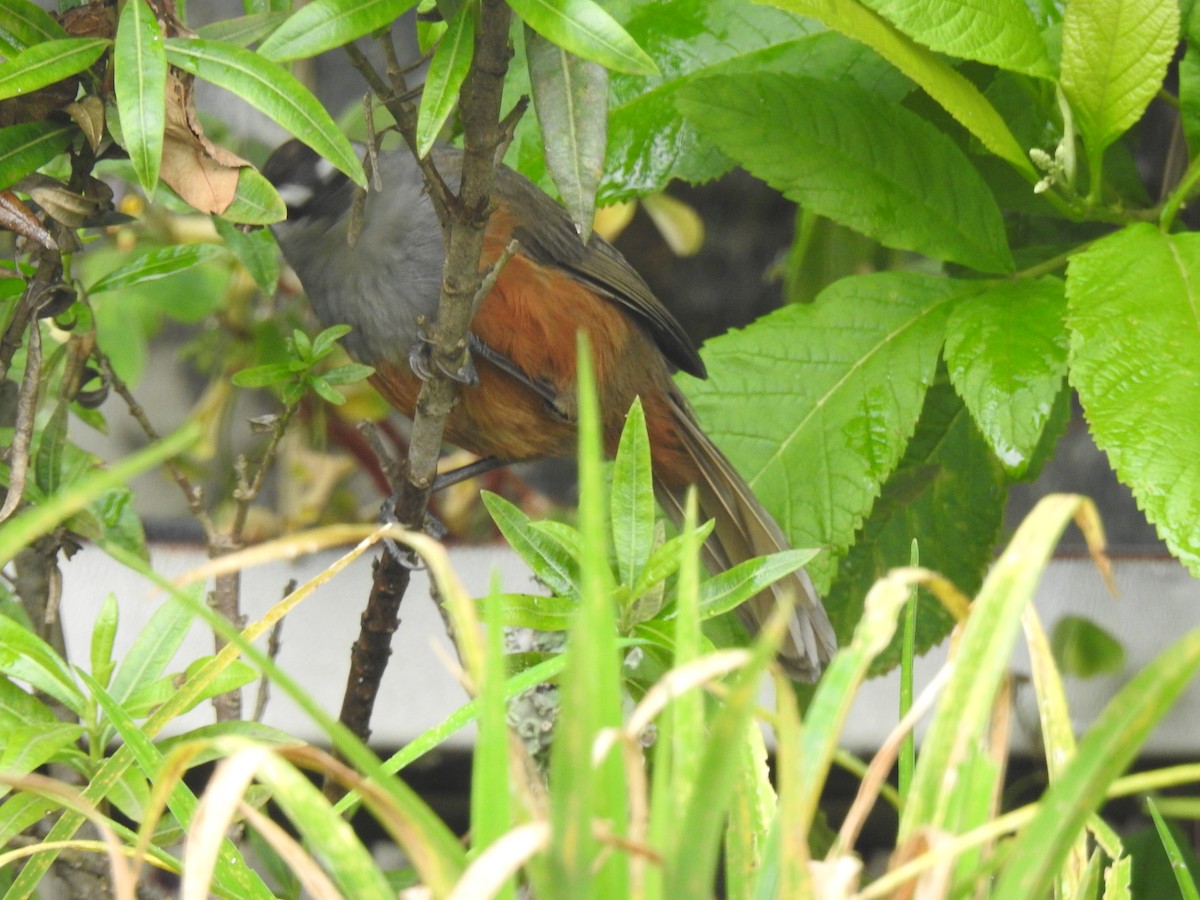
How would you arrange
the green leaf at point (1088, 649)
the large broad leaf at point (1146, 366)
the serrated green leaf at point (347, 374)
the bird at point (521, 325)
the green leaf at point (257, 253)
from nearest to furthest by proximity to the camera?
the large broad leaf at point (1146, 366) → the serrated green leaf at point (347, 374) → the green leaf at point (257, 253) → the bird at point (521, 325) → the green leaf at point (1088, 649)

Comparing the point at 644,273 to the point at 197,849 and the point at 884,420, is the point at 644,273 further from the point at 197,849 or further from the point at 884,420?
the point at 197,849

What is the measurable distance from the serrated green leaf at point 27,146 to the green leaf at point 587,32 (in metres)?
0.46

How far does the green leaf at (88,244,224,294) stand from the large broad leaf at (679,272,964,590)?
0.63 m

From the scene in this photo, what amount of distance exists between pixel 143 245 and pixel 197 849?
2.11 m

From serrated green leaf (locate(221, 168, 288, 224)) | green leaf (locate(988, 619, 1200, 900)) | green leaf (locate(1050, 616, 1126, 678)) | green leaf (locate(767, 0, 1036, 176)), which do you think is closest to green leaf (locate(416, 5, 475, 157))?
serrated green leaf (locate(221, 168, 288, 224))

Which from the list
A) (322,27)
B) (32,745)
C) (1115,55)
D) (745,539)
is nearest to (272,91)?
(322,27)

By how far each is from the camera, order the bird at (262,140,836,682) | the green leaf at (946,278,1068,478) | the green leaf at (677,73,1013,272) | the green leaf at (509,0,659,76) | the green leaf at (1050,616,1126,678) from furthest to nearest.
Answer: the green leaf at (1050,616,1126,678)
the bird at (262,140,836,682)
the green leaf at (677,73,1013,272)
the green leaf at (946,278,1068,478)
the green leaf at (509,0,659,76)

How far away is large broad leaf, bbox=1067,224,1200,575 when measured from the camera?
3.75 ft

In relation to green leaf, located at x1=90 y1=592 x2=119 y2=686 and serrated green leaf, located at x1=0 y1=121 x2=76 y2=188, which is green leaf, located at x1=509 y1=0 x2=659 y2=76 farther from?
green leaf, located at x1=90 y1=592 x2=119 y2=686

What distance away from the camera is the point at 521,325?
6.14 feet

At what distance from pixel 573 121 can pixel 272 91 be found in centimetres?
25

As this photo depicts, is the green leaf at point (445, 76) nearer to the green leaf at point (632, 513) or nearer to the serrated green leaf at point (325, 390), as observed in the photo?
the green leaf at point (632, 513)

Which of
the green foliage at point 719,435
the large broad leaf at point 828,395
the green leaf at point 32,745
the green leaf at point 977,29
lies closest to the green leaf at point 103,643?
the green foliage at point 719,435

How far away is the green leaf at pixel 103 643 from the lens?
115 centimetres
